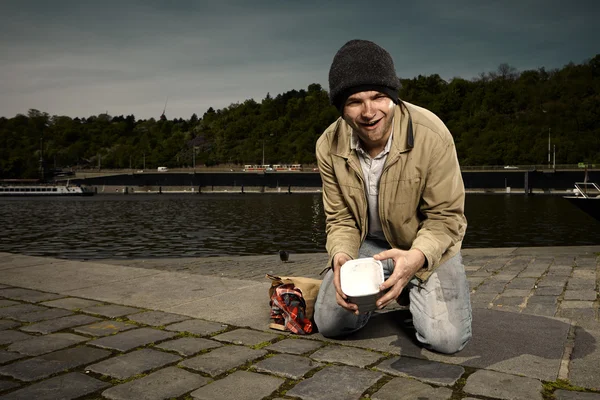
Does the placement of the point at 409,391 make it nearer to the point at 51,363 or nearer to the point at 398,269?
the point at 398,269

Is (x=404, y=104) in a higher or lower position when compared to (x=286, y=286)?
higher

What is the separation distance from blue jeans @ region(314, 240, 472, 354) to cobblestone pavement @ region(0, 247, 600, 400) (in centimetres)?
9

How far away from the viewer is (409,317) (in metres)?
3.94

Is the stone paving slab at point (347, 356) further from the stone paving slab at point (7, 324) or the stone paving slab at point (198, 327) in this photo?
the stone paving slab at point (7, 324)

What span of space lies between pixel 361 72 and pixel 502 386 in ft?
5.71

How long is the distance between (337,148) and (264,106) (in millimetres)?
162158

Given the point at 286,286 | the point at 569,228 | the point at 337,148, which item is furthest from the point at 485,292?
the point at 569,228

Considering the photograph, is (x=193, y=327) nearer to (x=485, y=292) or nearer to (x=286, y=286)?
(x=286, y=286)

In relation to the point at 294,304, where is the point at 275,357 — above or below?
below

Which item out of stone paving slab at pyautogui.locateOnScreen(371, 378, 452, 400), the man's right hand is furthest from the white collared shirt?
stone paving slab at pyautogui.locateOnScreen(371, 378, 452, 400)

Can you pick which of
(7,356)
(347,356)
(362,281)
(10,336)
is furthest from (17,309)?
(362,281)

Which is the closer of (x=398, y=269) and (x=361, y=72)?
(x=398, y=269)

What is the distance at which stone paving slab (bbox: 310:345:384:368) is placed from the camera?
303 cm

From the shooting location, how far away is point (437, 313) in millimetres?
3189
